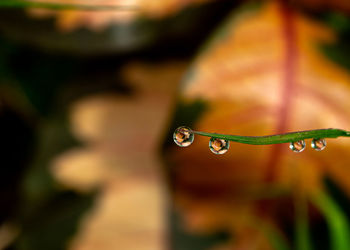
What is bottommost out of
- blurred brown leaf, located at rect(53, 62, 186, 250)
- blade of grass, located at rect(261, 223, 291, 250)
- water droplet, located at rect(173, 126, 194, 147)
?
water droplet, located at rect(173, 126, 194, 147)

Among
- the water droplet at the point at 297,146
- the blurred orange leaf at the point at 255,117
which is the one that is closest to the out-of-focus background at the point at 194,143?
the blurred orange leaf at the point at 255,117

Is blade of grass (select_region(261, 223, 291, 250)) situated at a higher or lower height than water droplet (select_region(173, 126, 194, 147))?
higher

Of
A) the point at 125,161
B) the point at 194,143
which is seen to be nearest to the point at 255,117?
the point at 194,143

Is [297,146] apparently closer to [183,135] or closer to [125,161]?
[183,135]

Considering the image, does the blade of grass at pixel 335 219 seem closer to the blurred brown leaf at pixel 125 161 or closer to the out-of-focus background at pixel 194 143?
the out-of-focus background at pixel 194 143

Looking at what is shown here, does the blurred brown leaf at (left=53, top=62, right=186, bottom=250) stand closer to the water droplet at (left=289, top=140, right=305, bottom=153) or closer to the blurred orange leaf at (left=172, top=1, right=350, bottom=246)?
the blurred orange leaf at (left=172, top=1, right=350, bottom=246)

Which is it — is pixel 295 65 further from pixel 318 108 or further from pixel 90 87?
pixel 90 87

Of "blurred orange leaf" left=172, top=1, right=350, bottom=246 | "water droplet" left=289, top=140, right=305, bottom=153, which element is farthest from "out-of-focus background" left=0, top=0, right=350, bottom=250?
"water droplet" left=289, top=140, right=305, bottom=153

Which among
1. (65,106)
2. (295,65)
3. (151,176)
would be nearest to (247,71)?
(295,65)
